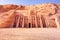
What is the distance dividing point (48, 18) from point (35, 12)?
2.31 m

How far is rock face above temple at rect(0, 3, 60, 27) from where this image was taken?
1857 cm

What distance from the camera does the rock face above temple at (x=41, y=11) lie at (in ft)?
60.9

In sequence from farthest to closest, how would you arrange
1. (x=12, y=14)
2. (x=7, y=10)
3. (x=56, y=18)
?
(x=7, y=10), (x=12, y=14), (x=56, y=18)

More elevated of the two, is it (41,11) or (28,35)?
(41,11)

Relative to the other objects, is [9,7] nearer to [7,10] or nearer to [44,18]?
[7,10]

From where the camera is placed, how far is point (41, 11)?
806 inches

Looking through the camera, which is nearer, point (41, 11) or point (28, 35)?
point (28, 35)

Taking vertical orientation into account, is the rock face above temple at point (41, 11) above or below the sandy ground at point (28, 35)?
above

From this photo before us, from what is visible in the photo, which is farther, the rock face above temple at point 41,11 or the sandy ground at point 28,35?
the rock face above temple at point 41,11

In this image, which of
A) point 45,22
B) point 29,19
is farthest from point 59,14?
point 29,19

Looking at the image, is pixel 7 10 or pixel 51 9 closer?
pixel 51 9

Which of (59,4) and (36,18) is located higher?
(59,4)

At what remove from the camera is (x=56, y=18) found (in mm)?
18219

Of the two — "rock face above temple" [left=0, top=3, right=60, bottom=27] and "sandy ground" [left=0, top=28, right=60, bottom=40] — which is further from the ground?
"rock face above temple" [left=0, top=3, right=60, bottom=27]
